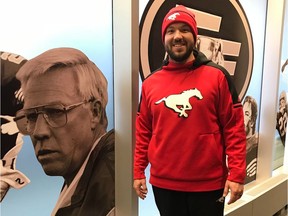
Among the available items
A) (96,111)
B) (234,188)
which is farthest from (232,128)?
(96,111)

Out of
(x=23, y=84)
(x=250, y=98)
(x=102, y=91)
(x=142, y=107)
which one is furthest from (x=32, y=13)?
(x=250, y=98)

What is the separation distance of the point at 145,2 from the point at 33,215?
1.29 meters

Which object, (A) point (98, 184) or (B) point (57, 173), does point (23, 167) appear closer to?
(B) point (57, 173)

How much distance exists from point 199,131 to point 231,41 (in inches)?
54.5

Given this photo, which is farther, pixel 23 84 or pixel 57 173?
pixel 57 173

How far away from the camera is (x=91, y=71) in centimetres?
156

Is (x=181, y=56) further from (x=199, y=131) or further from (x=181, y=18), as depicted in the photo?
(x=199, y=131)

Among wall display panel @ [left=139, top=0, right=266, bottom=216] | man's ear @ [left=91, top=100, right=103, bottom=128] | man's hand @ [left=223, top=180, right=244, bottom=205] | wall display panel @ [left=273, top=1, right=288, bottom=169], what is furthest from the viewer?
wall display panel @ [left=273, top=1, right=288, bottom=169]

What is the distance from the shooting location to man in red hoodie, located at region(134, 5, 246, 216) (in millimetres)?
1225

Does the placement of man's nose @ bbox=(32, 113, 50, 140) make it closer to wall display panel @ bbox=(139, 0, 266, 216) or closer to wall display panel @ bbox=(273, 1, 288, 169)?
wall display panel @ bbox=(139, 0, 266, 216)

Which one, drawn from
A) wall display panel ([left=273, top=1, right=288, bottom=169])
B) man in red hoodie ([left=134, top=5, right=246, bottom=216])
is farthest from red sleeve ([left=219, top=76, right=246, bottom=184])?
wall display panel ([left=273, top=1, right=288, bottom=169])

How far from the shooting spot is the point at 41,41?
135cm

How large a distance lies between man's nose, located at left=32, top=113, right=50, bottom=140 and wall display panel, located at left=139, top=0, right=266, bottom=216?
63 cm

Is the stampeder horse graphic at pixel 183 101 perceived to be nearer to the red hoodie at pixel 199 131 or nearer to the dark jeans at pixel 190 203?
the red hoodie at pixel 199 131
